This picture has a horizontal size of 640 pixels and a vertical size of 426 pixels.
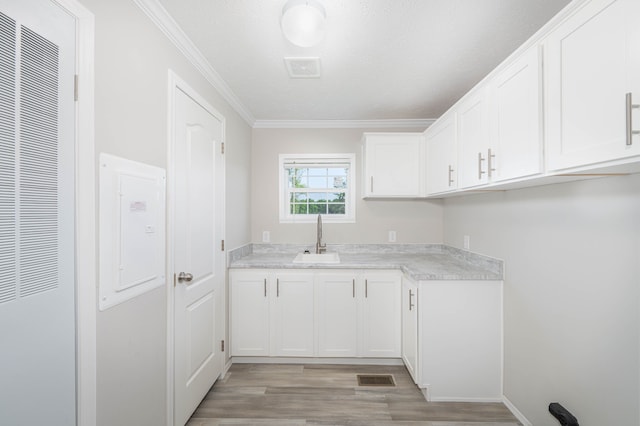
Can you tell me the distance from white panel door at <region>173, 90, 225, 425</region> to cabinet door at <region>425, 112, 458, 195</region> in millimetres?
1849

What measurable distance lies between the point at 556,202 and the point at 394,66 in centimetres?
134

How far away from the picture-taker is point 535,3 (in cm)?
145

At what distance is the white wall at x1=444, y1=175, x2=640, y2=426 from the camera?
1.22m

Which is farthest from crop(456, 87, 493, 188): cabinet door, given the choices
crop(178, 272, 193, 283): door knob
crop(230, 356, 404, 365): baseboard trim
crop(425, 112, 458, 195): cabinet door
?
crop(178, 272, 193, 283): door knob

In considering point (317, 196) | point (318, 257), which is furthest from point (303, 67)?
point (318, 257)

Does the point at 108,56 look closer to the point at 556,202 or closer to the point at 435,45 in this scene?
the point at 435,45

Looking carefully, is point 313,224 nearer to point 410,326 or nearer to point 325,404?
point 410,326

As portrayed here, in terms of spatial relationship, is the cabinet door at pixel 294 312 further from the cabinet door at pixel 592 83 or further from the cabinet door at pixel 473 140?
the cabinet door at pixel 592 83

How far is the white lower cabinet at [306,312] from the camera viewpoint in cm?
262

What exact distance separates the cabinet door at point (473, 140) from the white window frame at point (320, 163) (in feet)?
4.51

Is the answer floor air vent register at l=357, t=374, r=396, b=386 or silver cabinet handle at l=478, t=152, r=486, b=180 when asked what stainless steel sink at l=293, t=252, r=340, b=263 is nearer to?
floor air vent register at l=357, t=374, r=396, b=386

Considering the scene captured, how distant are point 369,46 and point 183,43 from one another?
1140 mm

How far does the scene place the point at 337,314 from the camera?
263cm

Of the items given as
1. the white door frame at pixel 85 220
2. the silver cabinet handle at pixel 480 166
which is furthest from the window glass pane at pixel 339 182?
the white door frame at pixel 85 220
